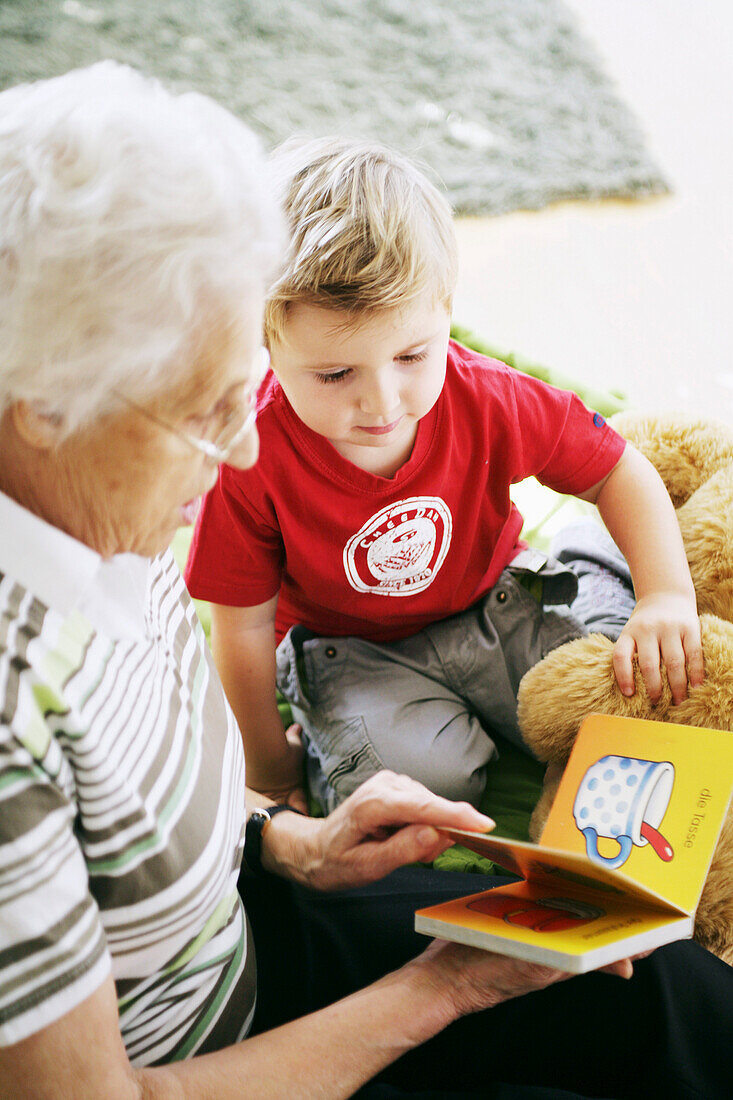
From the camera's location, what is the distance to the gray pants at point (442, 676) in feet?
3.90

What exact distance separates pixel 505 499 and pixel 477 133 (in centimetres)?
202

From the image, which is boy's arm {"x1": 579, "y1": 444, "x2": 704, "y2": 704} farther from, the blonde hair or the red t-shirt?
the blonde hair

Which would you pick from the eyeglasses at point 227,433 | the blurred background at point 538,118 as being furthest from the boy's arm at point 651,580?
the blurred background at point 538,118

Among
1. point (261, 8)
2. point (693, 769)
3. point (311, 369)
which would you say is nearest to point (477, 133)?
point (261, 8)

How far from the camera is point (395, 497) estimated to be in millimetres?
1075

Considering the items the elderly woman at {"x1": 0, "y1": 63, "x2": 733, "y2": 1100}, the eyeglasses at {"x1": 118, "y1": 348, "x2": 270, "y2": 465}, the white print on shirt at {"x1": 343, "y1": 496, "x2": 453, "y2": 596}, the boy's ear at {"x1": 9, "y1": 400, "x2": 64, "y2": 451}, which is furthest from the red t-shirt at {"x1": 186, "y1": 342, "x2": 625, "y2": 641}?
the boy's ear at {"x1": 9, "y1": 400, "x2": 64, "y2": 451}

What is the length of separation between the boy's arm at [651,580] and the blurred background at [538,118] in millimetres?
1060

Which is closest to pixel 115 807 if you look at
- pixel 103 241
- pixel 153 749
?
pixel 153 749

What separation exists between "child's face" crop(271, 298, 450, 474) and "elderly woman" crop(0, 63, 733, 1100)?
242mm

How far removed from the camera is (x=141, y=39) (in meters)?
3.04

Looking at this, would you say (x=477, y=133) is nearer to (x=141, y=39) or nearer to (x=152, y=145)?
(x=141, y=39)

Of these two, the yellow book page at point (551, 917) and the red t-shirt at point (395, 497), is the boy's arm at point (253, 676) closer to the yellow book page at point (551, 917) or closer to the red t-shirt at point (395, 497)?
the red t-shirt at point (395, 497)

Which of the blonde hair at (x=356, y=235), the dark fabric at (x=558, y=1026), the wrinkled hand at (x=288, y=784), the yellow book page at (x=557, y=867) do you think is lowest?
the wrinkled hand at (x=288, y=784)

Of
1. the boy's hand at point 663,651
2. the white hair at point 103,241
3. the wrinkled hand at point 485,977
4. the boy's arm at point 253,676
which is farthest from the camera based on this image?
the boy's arm at point 253,676
